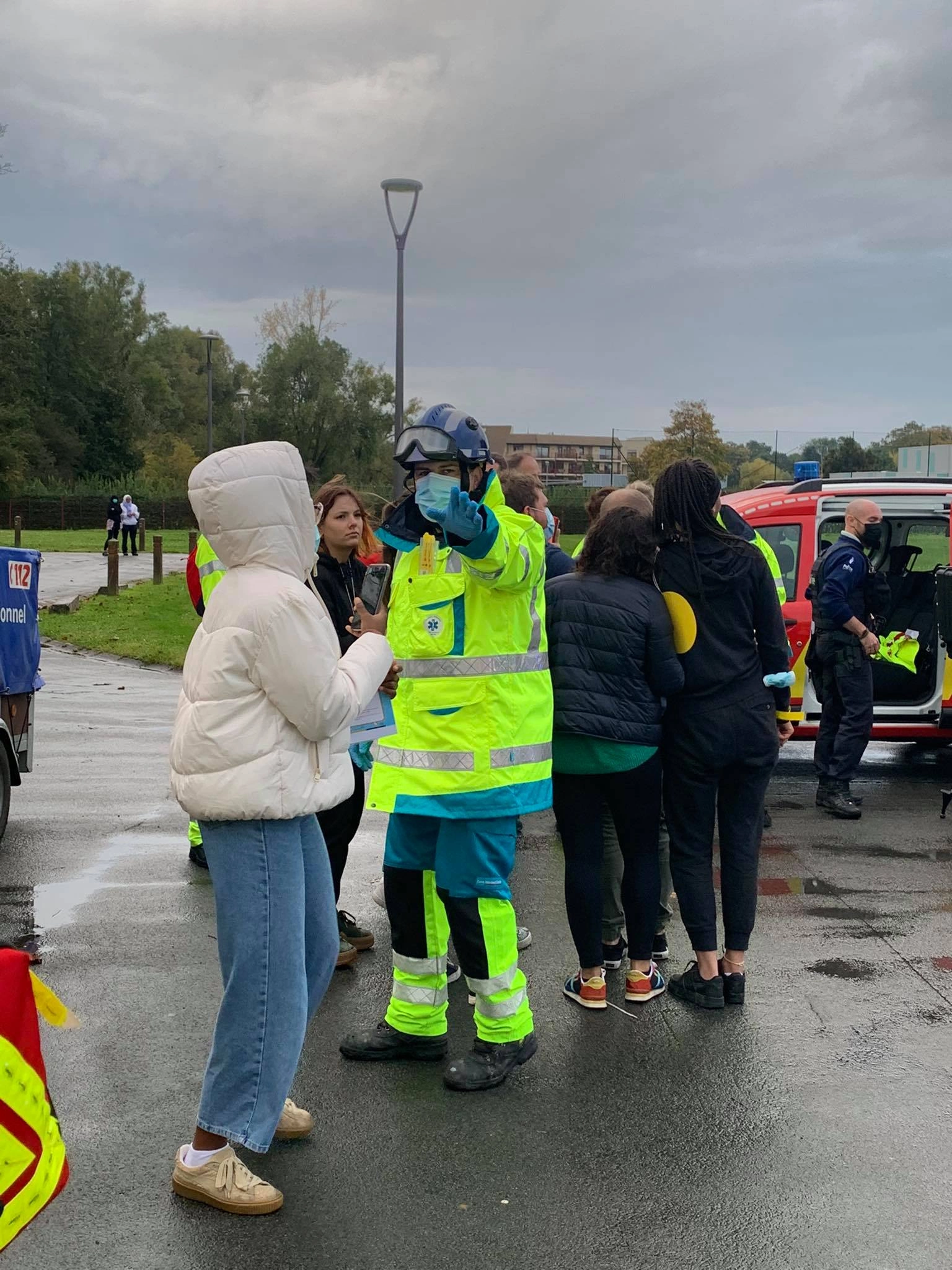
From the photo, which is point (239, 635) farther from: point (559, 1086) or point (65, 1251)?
point (559, 1086)

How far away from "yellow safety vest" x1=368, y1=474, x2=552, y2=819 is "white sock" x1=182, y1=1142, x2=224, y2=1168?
1170mm

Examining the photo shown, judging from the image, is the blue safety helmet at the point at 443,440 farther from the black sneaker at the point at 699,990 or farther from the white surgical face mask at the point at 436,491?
the black sneaker at the point at 699,990

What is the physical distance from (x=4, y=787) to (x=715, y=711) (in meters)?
4.24

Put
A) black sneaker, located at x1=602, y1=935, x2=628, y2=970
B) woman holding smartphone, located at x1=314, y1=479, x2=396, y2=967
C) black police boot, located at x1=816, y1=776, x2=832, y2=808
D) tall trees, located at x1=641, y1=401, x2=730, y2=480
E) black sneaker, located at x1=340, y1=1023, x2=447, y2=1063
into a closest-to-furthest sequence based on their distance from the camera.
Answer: black sneaker, located at x1=340, y1=1023, x2=447, y2=1063 < black sneaker, located at x1=602, y1=935, x2=628, y2=970 < woman holding smartphone, located at x1=314, y1=479, x2=396, y2=967 < black police boot, located at x1=816, y1=776, x2=832, y2=808 < tall trees, located at x1=641, y1=401, x2=730, y2=480

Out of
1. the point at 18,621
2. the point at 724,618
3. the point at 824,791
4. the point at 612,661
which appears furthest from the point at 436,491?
the point at 824,791

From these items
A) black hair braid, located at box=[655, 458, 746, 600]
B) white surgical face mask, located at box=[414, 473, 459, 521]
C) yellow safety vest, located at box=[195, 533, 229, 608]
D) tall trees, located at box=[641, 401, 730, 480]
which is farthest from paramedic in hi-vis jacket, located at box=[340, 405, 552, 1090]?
tall trees, located at box=[641, 401, 730, 480]

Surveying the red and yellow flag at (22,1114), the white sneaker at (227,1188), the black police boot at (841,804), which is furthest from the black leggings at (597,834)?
the black police boot at (841,804)

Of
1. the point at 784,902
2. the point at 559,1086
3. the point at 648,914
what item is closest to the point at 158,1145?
the point at 559,1086

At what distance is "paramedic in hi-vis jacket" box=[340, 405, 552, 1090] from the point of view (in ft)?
13.3

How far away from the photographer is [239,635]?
327cm

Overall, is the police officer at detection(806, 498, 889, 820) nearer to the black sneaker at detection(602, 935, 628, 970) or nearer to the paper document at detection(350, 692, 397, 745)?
the black sneaker at detection(602, 935, 628, 970)

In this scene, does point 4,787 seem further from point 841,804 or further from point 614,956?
point 841,804

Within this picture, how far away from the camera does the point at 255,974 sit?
3383 millimetres

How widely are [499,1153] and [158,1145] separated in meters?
1.00
